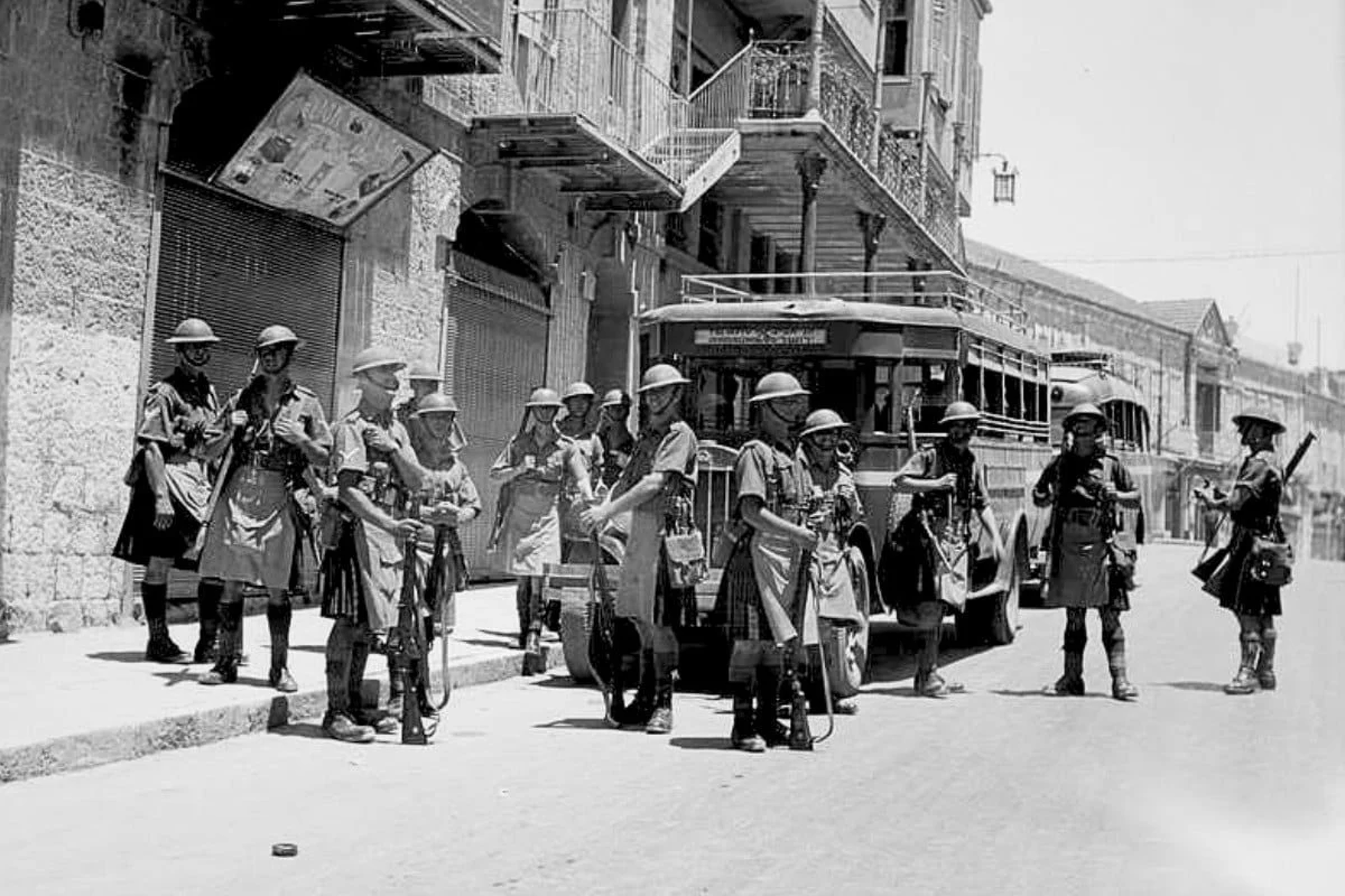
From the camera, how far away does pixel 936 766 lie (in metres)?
7.65

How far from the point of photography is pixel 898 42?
3108 centimetres

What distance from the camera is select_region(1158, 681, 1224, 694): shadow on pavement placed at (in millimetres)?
10977

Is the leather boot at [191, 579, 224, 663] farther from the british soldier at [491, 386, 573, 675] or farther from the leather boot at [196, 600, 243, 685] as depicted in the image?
the british soldier at [491, 386, 573, 675]

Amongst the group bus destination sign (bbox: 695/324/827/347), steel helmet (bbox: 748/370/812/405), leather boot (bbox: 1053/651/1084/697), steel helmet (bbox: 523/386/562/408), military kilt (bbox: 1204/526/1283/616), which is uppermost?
bus destination sign (bbox: 695/324/827/347)

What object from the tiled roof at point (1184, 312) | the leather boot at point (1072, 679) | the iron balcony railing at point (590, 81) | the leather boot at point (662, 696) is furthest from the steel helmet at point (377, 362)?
the tiled roof at point (1184, 312)

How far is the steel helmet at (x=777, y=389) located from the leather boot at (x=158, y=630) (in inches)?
161

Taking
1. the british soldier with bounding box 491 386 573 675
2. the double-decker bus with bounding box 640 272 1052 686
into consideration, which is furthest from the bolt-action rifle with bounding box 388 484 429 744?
the british soldier with bounding box 491 386 573 675

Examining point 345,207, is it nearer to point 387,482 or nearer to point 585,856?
point 387,482

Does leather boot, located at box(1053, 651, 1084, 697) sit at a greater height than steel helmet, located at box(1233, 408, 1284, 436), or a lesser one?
lesser

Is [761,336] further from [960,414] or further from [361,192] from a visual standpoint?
[361,192]

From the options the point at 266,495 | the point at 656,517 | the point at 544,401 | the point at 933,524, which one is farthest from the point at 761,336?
the point at 266,495

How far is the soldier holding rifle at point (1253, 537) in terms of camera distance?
10.9m

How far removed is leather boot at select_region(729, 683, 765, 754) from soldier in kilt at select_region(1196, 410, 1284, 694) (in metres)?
4.54

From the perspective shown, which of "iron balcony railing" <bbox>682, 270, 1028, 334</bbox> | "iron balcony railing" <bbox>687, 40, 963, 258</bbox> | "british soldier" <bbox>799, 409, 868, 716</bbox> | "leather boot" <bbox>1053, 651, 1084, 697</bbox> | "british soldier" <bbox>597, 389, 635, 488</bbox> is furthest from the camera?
"iron balcony railing" <bbox>687, 40, 963, 258</bbox>
